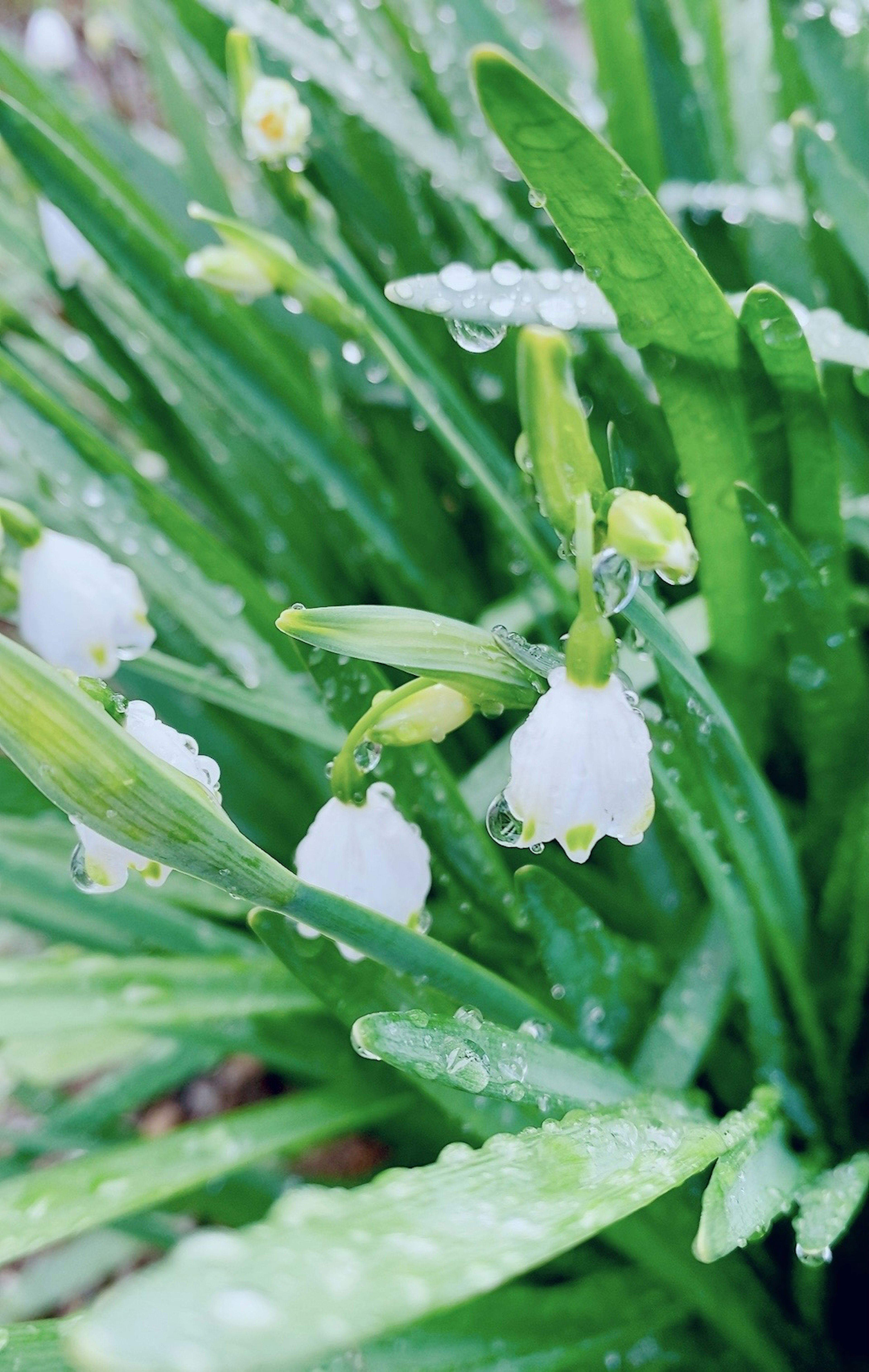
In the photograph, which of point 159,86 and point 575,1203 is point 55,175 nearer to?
point 159,86

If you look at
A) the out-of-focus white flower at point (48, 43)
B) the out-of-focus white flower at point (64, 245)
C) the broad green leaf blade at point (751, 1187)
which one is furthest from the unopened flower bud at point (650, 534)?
the out-of-focus white flower at point (48, 43)

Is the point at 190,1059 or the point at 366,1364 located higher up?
the point at 366,1364

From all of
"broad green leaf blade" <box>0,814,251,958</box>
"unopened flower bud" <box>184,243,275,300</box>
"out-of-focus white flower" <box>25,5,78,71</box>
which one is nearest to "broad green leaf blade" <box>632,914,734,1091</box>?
"broad green leaf blade" <box>0,814,251,958</box>

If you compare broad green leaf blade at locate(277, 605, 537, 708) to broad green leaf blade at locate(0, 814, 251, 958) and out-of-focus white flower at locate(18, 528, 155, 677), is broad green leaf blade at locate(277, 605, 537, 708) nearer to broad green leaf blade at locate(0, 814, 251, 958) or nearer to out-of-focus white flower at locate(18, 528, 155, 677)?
out-of-focus white flower at locate(18, 528, 155, 677)

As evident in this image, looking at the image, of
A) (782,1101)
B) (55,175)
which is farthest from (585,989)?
(55,175)

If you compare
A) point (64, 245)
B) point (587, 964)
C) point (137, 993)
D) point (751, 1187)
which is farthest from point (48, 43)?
point (751, 1187)

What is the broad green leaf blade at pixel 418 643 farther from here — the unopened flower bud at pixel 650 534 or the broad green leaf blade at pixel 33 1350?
the broad green leaf blade at pixel 33 1350
